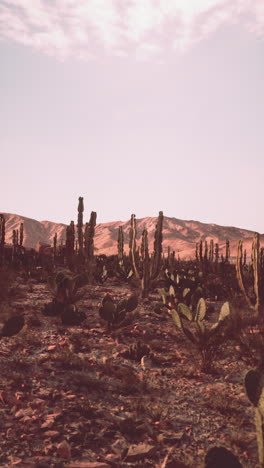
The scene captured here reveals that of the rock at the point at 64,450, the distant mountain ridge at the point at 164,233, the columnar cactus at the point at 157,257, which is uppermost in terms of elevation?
the distant mountain ridge at the point at 164,233

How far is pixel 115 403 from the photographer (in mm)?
4223

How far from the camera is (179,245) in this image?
69812 millimetres

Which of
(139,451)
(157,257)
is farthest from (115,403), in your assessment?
(157,257)

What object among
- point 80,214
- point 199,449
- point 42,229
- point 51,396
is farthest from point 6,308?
point 42,229

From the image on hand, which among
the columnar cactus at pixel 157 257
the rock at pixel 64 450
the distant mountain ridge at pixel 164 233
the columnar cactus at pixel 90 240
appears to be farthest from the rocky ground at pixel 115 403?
the distant mountain ridge at pixel 164 233

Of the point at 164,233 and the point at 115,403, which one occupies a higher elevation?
the point at 164,233

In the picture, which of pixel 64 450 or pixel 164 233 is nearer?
pixel 64 450

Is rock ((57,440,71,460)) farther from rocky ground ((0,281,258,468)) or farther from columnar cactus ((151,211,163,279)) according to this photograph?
columnar cactus ((151,211,163,279))

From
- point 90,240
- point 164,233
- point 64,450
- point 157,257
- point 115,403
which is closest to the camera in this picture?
point 64,450

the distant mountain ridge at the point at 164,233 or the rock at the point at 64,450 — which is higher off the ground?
the distant mountain ridge at the point at 164,233

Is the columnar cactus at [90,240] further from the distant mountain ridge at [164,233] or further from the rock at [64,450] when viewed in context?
the distant mountain ridge at [164,233]

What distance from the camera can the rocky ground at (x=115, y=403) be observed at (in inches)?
130

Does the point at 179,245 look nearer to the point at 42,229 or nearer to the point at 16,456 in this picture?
the point at 42,229

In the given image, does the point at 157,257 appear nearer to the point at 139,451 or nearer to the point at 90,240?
the point at 90,240
